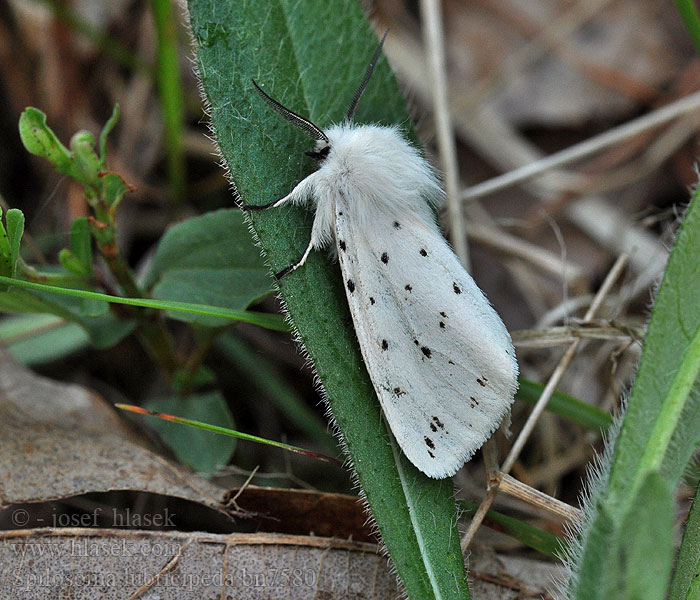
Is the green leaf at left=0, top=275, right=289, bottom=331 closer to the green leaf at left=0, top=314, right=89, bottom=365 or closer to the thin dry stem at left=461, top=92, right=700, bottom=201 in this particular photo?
the green leaf at left=0, top=314, right=89, bottom=365

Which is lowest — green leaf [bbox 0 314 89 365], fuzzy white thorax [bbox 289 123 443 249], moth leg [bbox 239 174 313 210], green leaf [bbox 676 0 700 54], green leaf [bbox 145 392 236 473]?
green leaf [bbox 0 314 89 365]

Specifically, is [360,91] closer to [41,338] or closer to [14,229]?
[14,229]

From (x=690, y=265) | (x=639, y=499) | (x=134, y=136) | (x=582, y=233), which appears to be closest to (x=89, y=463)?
(x=639, y=499)

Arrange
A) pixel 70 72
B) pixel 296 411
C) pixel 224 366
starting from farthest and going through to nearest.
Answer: pixel 70 72 → pixel 224 366 → pixel 296 411

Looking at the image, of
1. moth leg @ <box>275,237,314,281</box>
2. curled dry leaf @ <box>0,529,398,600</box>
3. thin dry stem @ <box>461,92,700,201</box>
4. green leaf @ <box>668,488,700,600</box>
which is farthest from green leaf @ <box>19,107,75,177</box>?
green leaf @ <box>668,488,700,600</box>

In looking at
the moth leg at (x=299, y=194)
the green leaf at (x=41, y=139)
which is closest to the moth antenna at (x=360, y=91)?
the moth leg at (x=299, y=194)

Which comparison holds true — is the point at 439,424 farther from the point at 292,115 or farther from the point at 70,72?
the point at 70,72

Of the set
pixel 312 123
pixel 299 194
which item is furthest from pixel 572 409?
pixel 312 123
